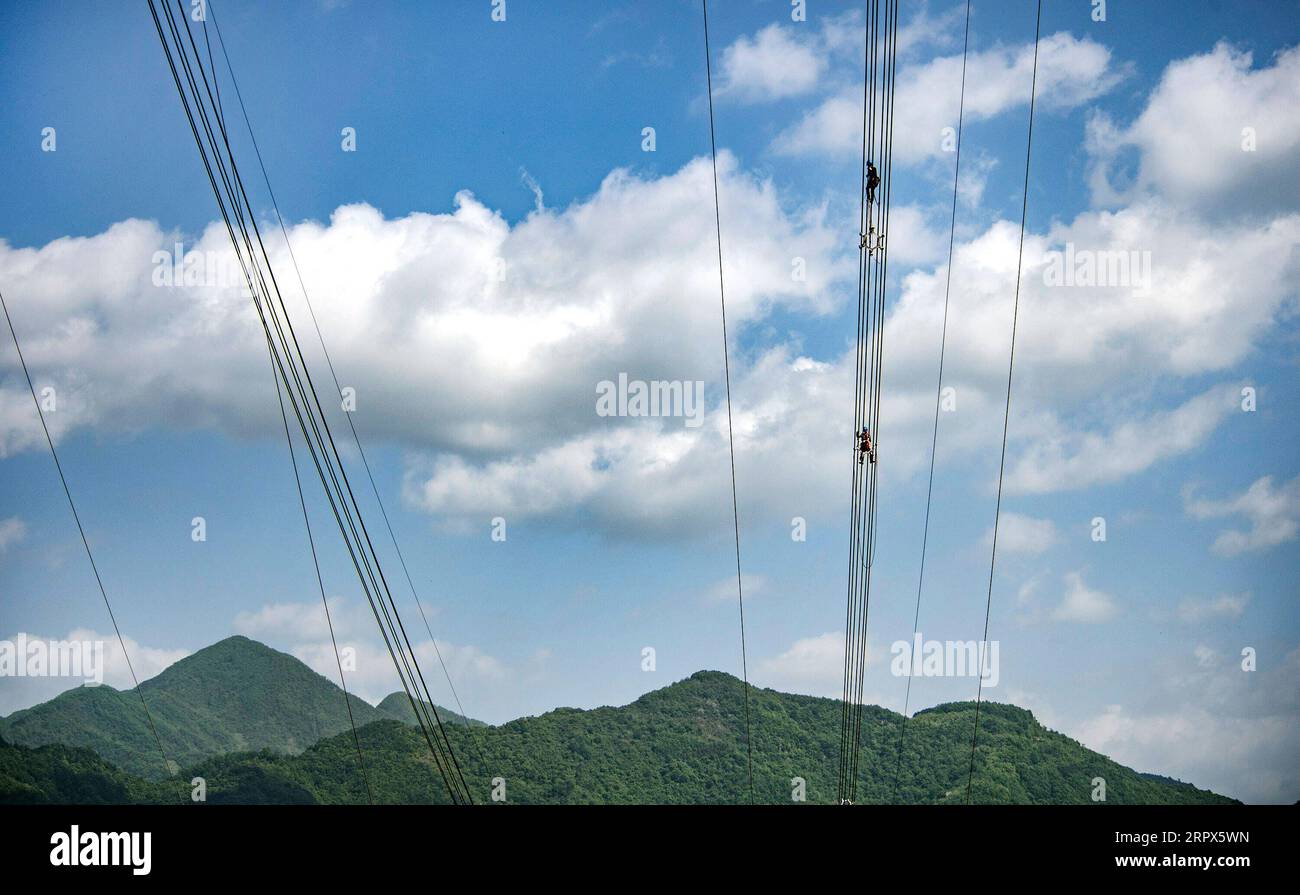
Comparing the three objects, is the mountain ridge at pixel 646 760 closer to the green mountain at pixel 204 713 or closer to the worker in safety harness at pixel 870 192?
the green mountain at pixel 204 713

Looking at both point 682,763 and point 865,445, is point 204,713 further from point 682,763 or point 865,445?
point 865,445

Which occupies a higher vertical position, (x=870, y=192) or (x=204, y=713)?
(x=870, y=192)

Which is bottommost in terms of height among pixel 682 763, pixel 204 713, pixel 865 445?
pixel 682 763

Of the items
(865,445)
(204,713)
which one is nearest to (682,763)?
(204,713)

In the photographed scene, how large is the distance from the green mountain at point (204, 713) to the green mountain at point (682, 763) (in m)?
14.7

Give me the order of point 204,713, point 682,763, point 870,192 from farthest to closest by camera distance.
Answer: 1. point 204,713
2. point 682,763
3. point 870,192

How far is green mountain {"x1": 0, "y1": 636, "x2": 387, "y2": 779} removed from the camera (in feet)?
251

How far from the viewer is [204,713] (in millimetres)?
91562

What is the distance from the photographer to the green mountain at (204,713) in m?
76.6

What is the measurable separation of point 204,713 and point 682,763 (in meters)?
46.5
